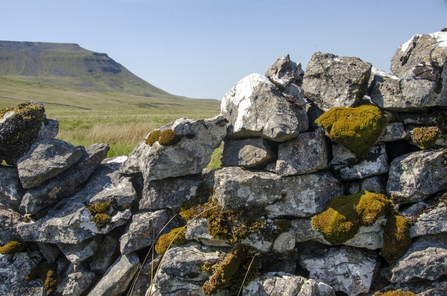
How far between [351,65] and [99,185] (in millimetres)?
6285

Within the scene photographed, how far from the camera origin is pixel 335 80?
18.3ft

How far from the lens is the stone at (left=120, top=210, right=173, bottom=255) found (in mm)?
5258

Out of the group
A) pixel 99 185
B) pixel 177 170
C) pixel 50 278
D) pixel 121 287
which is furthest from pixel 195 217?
pixel 50 278

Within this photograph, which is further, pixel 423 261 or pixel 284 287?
pixel 284 287

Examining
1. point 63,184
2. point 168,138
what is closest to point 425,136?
point 168,138

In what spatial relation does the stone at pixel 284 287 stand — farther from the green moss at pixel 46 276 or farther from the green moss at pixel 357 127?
the green moss at pixel 46 276

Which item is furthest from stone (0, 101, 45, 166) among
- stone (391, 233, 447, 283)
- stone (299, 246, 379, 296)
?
stone (391, 233, 447, 283)

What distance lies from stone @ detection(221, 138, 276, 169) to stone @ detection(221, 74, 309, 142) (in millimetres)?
182

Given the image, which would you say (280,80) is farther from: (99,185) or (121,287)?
(121,287)

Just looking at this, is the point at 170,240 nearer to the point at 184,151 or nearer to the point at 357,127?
the point at 184,151

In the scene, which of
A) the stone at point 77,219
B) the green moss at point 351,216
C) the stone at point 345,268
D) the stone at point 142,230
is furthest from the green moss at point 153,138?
the stone at point 345,268

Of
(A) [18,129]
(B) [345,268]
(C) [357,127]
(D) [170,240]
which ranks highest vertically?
(C) [357,127]

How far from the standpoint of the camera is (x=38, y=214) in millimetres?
5539

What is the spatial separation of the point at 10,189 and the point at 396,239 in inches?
316
